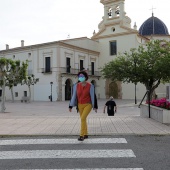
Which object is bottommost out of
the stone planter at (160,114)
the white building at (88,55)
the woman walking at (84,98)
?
the stone planter at (160,114)

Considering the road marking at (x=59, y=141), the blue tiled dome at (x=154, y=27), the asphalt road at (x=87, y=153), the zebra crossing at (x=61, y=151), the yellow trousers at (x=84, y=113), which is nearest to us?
the asphalt road at (x=87, y=153)

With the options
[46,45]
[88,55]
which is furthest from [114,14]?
[46,45]

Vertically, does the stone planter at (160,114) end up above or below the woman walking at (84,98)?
below

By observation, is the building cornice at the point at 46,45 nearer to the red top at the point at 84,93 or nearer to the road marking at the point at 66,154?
the red top at the point at 84,93

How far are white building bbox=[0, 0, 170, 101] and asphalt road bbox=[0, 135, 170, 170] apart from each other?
105ft

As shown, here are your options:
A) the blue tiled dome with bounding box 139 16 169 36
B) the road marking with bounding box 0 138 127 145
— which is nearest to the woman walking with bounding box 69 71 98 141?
the road marking with bounding box 0 138 127 145

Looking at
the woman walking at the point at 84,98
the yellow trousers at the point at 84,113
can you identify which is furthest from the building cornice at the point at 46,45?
the yellow trousers at the point at 84,113

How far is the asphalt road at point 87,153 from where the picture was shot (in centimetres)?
442

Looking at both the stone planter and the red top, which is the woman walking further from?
the stone planter

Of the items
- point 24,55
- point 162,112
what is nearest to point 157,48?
point 162,112

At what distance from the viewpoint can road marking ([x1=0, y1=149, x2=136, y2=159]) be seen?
4.96m

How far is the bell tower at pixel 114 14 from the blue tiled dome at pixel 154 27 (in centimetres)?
784

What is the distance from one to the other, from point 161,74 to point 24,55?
2714 cm

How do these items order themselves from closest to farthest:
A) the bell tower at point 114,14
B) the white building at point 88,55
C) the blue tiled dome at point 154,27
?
the white building at point 88,55 → the bell tower at point 114,14 → the blue tiled dome at point 154,27
